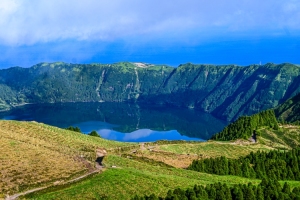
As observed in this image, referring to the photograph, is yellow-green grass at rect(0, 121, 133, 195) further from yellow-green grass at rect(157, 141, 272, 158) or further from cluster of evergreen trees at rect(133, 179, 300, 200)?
yellow-green grass at rect(157, 141, 272, 158)

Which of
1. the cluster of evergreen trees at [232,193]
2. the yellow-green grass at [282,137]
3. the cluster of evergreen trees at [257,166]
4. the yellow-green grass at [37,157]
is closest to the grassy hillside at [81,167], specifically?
the yellow-green grass at [37,157]

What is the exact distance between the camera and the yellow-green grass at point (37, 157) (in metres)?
56.6

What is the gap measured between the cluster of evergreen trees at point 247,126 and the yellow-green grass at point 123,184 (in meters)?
69.0

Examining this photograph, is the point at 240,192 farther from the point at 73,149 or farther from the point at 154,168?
the point at 73,149

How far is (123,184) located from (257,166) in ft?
137

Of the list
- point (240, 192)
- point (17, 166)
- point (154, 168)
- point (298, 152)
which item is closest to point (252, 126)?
point (298, 152)

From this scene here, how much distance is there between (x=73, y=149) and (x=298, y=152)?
60.7 meters

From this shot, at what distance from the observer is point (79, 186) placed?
5522cm

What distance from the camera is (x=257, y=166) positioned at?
281ft

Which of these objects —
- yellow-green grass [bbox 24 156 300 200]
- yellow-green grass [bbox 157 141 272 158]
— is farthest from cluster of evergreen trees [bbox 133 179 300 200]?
yellow-green grass [bbox 157 141 272 158]

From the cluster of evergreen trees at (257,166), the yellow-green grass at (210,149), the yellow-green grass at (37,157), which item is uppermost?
the yellow-green grass at (37,157)

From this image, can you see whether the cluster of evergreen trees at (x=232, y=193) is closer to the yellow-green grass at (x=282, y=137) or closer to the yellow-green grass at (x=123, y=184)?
the yellow-green grass at (x=123, y=184)

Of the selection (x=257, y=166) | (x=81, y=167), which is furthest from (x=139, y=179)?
(x=257, y=166)

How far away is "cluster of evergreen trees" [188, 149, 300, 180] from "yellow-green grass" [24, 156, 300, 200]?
13827 millimetres
